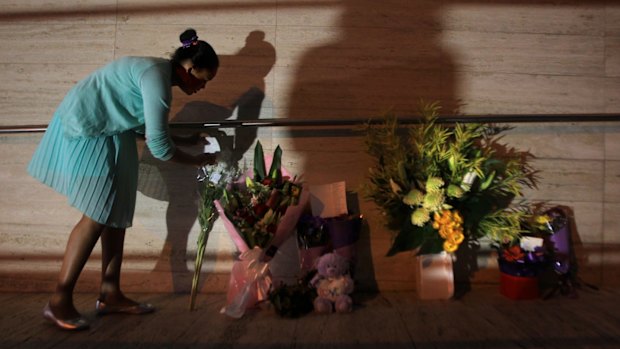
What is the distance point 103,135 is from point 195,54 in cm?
45

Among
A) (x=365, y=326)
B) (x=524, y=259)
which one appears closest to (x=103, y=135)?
(x=365, y=326)

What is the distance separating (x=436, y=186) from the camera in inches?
75.8

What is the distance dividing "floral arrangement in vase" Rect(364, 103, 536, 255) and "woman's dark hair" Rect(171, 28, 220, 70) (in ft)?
2.52

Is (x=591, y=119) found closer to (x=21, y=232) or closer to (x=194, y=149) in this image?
(x=194, y=149)

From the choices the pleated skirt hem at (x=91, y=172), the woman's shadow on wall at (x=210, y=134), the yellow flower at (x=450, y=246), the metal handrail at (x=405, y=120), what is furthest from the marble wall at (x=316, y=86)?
the pleated skirt hem at (x=91, y=172)

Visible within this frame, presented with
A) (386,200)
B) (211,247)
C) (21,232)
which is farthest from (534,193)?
(21,232)

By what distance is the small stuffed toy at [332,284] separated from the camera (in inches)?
71.3

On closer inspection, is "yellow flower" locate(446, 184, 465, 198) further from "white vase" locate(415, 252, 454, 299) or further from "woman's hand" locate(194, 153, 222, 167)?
"woman's hand" locate(194, 153, 222, 167)

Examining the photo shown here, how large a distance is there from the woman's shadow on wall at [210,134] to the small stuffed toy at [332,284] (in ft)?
2.31

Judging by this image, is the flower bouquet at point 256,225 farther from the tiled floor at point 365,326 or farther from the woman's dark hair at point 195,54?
the woman's dark hair at point 195,54

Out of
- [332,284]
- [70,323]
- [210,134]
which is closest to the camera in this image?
[70,323]

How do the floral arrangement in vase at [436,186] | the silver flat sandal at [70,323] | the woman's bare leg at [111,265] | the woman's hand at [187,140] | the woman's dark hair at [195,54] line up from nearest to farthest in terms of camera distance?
the silver flat sandal at [70,323] → the woman's dark hair at [195,54] → the woman's bare leg at [111,265] → the floral arrangement in vase at [436,186] → the woman's hand at [187,140]

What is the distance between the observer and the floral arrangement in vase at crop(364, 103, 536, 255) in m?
1.95

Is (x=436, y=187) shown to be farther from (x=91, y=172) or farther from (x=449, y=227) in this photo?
(x=91, y=172)
